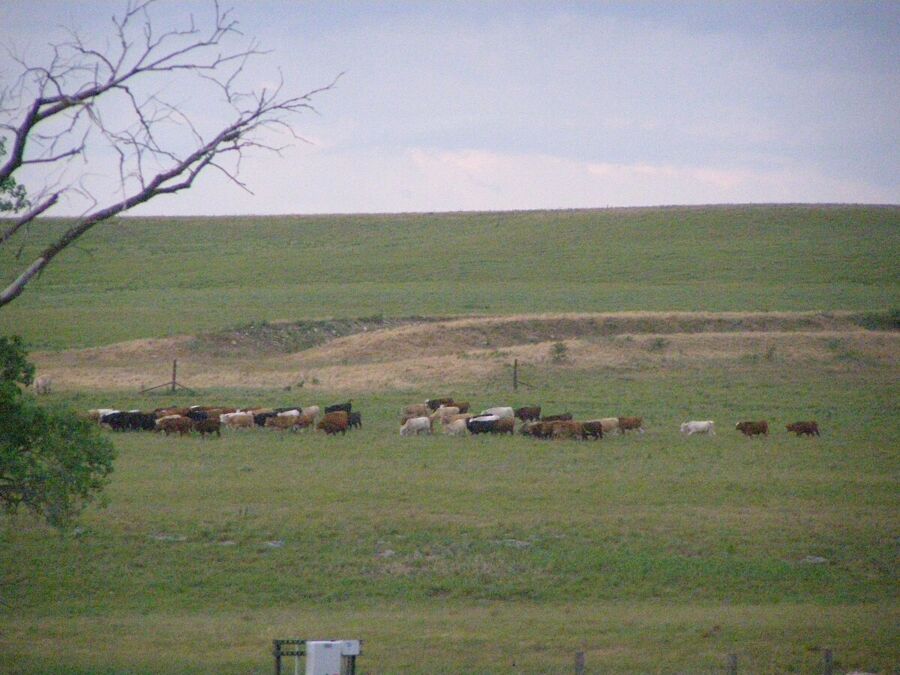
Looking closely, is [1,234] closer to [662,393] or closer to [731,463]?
[731,463]

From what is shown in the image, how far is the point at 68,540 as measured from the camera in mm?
17156

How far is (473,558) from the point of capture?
16.5m

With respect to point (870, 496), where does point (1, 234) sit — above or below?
above

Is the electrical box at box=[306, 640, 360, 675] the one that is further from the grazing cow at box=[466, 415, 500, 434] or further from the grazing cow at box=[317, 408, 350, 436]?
the grazing cow at box=[466, 415, 500, 434]

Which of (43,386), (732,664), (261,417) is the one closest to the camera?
(732,664)

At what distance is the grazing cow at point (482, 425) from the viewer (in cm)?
2742

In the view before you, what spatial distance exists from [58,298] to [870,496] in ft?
173

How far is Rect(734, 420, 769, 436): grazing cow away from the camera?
26.7 m

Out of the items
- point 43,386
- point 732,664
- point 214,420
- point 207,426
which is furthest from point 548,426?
point 732,664

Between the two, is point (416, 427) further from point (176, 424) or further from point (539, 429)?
point (176, 424)

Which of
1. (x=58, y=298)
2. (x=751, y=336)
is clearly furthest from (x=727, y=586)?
(x=58, y=298)

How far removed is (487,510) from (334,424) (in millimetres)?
8863

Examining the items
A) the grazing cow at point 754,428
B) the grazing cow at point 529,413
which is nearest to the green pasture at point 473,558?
the grazing cow at point 754,428

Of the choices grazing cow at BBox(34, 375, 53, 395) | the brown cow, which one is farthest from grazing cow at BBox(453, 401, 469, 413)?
grazing cow at BBox(34, 375, 53, 395)
